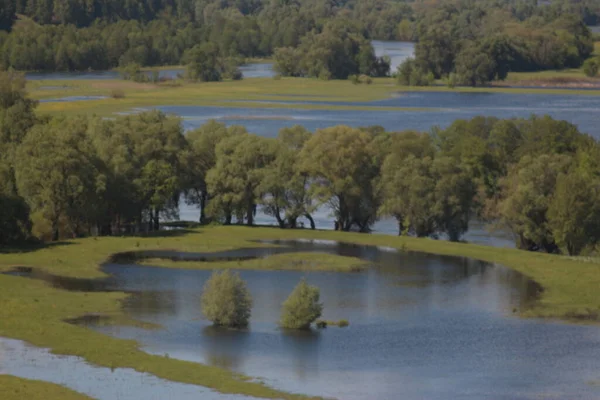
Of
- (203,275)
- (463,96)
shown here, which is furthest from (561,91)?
(203,275)

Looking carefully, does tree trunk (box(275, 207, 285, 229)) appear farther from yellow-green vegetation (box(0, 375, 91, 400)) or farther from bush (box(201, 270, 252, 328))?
yellow-green vegetation (box(0, 375, 91, 400))

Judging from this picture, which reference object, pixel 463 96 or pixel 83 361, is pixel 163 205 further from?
pixel 463 96

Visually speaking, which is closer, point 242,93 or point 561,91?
point 242,93

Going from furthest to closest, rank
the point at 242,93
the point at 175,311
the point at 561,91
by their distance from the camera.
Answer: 1. the point at 561,91
2. the point at 242,93
3. the point at 175,311

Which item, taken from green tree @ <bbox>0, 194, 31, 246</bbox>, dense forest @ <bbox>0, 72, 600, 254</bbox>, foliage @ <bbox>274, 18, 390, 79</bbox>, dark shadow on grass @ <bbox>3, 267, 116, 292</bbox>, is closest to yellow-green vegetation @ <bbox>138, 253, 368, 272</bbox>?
dark shadow on grass @ <bbox>3, 267, 116, 292</bbox>

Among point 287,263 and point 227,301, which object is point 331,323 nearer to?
point 227,301

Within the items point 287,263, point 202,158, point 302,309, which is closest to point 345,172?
point 202,158
